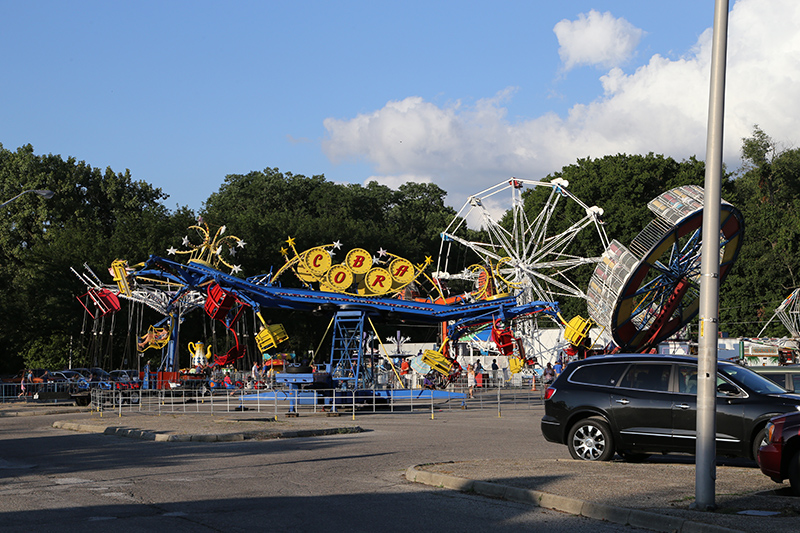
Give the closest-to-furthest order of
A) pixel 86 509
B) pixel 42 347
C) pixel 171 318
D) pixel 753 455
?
pixel 86 509 → pixel 753 455 → pixel 171 318 → pixel 42 347

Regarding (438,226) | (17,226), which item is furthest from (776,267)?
(17,226)

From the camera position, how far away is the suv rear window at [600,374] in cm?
1433

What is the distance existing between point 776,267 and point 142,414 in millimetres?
56958

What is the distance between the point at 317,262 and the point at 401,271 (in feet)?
13.2

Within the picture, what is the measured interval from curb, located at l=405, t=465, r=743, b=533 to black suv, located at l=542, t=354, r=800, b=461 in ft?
10.9

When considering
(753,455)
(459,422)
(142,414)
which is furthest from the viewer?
(142,414)

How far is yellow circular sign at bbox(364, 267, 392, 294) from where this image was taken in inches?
1527

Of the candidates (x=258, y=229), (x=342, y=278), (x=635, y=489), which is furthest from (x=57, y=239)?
(x=635, y=489)

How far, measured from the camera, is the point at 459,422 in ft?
83.5

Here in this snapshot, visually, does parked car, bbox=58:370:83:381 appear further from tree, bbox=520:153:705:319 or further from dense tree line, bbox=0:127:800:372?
tree, bbox=520:153:705:319

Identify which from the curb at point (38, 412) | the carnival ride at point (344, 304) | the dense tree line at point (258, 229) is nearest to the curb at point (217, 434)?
the carnival ride at point (344, 304)

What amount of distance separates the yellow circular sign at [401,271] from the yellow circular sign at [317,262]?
3072mm

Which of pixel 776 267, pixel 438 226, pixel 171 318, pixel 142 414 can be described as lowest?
pixel 142 414

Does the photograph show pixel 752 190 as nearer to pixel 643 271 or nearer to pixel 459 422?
pixel 643 271
